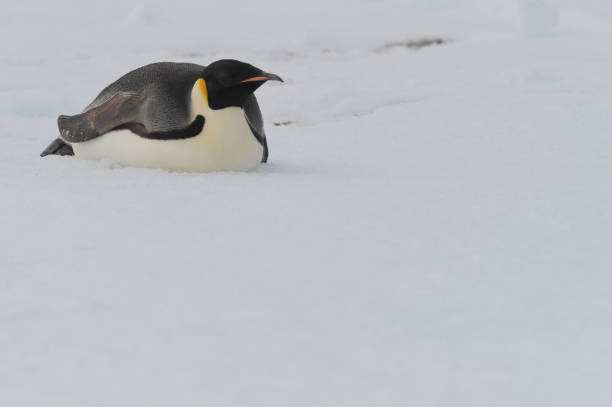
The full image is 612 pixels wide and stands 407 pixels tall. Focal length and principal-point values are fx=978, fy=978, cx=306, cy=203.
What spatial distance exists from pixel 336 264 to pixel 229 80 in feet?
4.35

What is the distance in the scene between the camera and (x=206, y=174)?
349cm

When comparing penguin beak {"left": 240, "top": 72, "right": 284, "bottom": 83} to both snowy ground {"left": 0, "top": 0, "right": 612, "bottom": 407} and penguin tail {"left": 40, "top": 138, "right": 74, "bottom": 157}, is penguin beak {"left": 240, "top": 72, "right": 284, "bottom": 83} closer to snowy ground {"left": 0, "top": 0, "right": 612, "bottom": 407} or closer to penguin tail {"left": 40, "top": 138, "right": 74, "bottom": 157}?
snowy ground {"left": 0, "top": 0, "right": 612, "bottom": 407}

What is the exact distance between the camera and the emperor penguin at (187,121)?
352 cm

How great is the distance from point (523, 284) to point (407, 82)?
383cm

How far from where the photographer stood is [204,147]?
11.6 ft

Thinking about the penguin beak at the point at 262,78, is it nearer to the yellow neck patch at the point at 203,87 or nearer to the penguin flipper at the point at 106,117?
the yellow neck patch at the point at 203,87

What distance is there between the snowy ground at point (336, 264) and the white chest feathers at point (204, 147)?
0.31ft

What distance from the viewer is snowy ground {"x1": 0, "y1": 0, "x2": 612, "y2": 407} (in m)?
1.75

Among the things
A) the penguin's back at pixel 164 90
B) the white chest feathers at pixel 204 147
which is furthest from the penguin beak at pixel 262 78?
the penguin's back at pixel 164 90

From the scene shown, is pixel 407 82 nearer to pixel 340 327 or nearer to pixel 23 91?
pixel 23 91

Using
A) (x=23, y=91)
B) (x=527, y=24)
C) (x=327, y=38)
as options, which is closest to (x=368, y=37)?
(x=327, y=38)

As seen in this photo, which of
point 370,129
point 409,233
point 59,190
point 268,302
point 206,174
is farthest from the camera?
point 370,129

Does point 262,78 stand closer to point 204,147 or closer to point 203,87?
point 203,87

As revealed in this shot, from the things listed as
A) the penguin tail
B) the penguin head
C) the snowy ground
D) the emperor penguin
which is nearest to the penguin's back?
the emperor penguin
